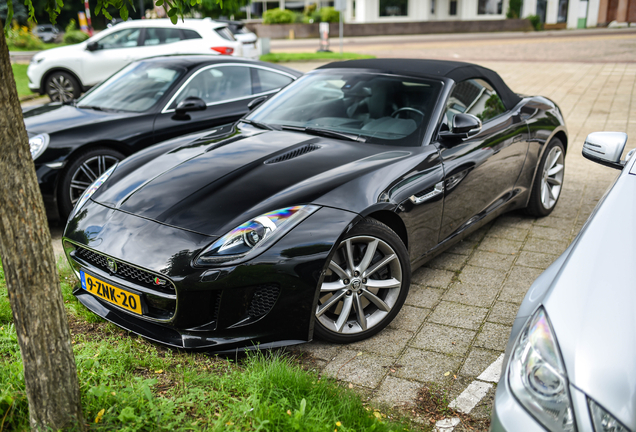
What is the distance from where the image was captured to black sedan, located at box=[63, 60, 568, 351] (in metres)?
2.70

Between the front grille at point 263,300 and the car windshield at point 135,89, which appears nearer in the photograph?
the front grille at point 263,300

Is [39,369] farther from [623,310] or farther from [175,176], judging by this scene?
[623,310]

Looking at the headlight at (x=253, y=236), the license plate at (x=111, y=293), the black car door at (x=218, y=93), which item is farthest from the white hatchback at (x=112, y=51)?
the headlight at (x=253, y=236)

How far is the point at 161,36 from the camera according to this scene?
12242mm

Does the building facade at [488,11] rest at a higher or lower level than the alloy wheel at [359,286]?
higher

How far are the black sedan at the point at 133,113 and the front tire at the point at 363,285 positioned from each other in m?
2.94

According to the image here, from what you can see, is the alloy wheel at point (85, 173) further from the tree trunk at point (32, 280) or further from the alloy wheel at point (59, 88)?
the alloy wheel at point (59, 88)

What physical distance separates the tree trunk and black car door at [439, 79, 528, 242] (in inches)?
94.2

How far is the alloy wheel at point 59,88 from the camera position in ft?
38.7

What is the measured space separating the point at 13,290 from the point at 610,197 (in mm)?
2298

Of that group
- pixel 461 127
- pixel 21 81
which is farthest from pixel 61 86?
pixel 461 127

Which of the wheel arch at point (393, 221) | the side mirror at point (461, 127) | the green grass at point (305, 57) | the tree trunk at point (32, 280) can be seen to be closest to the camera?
the tree trunk at point (32, 280)

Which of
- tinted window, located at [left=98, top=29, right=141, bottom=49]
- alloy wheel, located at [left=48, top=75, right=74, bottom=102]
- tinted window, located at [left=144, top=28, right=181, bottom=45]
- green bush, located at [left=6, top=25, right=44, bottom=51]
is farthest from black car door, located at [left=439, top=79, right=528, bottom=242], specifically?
green bush, located at [left=6, top=25, right=44, bottom=51]

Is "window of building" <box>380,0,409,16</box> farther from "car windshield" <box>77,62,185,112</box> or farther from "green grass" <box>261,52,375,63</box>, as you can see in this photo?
"car windshield" <box>77,62,185,112</box>
